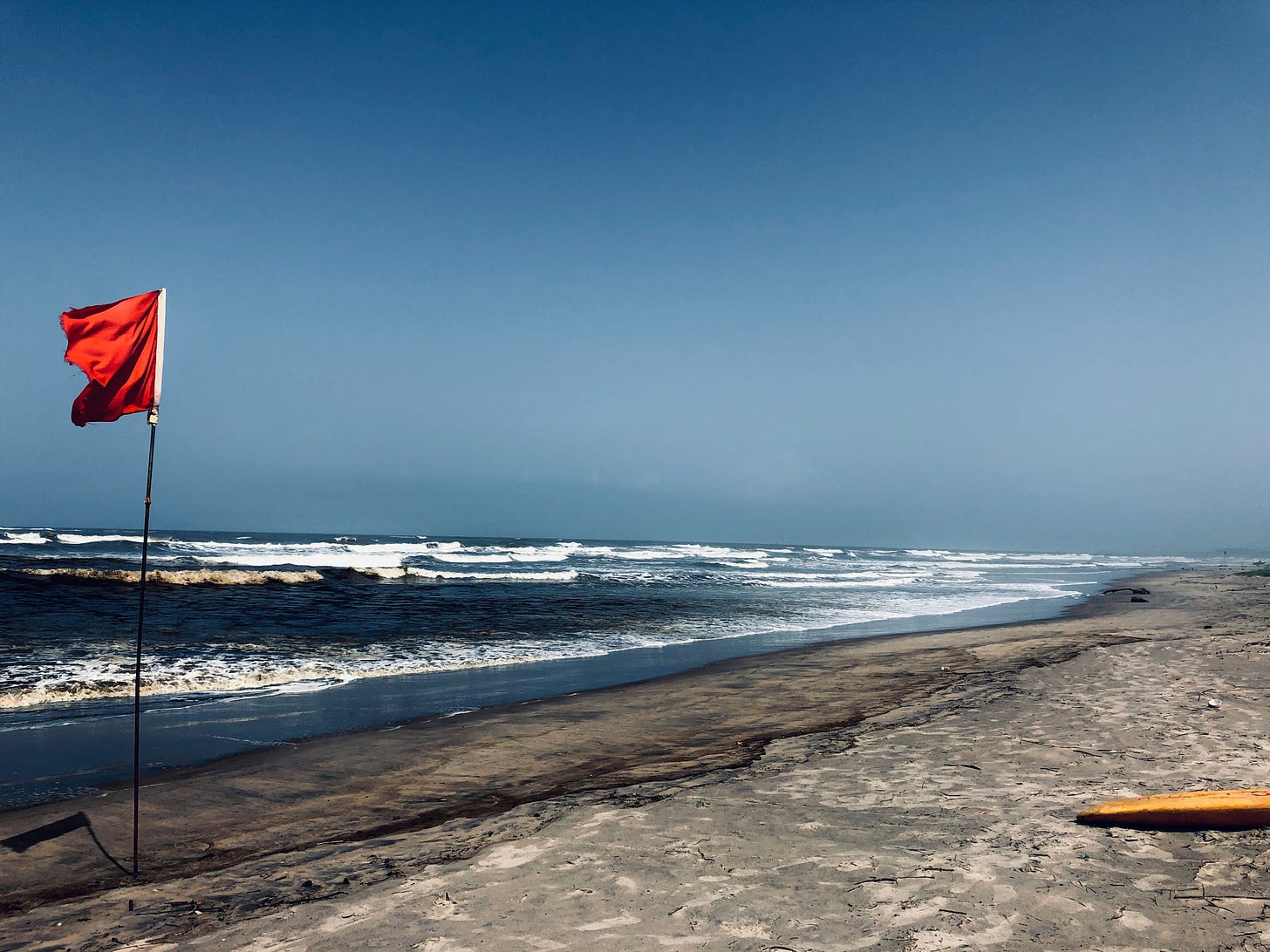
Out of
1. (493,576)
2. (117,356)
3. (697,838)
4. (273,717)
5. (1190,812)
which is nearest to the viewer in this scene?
(1190,812)

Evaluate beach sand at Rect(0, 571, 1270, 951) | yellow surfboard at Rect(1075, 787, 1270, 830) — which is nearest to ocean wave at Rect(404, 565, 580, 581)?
beach sand at Rect(0, 571, 1270, 951)

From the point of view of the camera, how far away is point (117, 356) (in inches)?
191

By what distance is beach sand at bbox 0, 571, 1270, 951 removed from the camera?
345cm

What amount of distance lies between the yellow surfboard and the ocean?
718cm

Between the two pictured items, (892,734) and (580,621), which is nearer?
(892,734)

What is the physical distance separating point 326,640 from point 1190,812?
14391mm

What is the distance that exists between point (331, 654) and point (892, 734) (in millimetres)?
10123

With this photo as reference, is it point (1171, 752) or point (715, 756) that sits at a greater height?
point (1171, 752)

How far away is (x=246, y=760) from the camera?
7145 mm

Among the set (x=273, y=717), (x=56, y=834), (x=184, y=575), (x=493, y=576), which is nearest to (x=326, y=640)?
(x=273, y=717)

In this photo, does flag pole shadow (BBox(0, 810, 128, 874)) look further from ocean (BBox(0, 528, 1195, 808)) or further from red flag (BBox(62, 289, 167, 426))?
red flag (BBox(62, 289, 167, 426))

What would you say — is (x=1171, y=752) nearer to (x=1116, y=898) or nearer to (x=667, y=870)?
(x=1116, y=898)

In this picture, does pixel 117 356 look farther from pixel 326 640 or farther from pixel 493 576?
pixel 493 576

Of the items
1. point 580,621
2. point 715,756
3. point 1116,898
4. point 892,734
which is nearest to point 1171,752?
point 892,734
